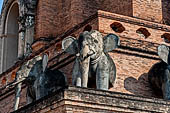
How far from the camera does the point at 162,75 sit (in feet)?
53.1

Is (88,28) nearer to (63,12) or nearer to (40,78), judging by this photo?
(40,78)

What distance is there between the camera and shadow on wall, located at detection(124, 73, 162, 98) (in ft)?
54.0

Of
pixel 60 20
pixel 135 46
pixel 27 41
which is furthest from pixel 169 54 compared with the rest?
pixel 27 41

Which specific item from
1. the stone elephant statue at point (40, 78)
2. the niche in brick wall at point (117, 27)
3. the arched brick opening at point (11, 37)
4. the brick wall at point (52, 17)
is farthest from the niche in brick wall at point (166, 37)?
the arched brick opening at point (11, 37)

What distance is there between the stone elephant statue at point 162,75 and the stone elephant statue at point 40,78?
2.64m

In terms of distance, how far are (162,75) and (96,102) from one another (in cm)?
310

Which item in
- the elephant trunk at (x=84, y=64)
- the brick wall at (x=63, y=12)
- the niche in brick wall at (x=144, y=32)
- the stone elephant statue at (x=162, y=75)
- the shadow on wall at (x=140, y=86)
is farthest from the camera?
the brick wall at (x=63, y=12)

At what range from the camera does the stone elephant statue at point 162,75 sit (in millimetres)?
15992

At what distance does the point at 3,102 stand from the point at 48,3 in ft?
15.0

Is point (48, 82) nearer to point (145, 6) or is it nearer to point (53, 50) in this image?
point (53, 50)

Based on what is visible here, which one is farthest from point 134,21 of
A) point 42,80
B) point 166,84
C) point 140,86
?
point 42,80

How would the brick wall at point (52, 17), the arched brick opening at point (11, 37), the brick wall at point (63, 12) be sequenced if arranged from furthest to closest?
the arched brick opening at point (11, 37), the brick wall at point (52, 17), the brick wall at point (63, 12)

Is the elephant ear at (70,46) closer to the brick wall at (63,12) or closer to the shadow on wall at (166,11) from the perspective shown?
the brick wall at (63,12)

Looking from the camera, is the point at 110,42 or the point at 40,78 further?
the point at 40,78
